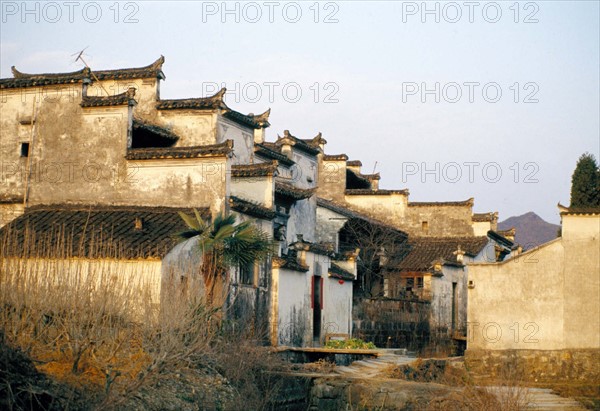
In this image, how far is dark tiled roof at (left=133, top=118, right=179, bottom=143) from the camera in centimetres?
2055

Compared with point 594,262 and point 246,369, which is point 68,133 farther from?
point 594,262

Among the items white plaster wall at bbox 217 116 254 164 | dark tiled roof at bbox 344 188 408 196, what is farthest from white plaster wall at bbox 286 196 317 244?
dark tiled roof at bbox 344 188 408 196

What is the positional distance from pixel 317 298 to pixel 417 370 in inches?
154

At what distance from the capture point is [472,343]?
21.4m

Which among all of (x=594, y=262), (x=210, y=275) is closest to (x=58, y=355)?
(x=210, y=275)

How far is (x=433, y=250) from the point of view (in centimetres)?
3155

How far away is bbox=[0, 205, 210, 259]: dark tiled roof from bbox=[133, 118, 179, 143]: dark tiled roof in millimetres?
2385

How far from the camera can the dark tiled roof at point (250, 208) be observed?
1897 centimetres

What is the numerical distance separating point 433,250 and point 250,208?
1337 cm

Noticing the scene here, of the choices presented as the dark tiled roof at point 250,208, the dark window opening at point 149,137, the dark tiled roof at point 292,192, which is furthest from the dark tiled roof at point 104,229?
the dark tiled roof at point 292,192

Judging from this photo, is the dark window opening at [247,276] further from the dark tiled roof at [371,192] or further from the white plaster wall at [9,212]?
the dark tiled roof at [371,192]

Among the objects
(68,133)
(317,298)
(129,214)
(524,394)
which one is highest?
(68,133)

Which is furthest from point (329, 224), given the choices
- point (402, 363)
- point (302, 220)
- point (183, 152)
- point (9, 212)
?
point (9, 212)

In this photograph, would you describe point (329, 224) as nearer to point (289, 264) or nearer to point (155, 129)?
point (289, 264)
